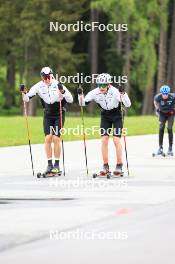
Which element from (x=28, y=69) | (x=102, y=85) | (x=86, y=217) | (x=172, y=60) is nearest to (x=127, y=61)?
(x=28, y=69)

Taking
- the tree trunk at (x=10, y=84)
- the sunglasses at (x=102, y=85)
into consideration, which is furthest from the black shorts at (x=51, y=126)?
the tree trunk at (x=10, y=84)

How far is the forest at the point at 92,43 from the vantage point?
80562 millimetres

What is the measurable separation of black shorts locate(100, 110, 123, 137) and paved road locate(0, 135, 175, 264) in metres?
0.82

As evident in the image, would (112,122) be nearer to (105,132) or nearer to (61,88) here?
(105,132)

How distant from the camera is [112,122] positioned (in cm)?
1950

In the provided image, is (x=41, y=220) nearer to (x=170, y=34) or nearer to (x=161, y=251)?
(x=161, y=251)

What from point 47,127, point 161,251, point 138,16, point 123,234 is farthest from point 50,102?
point 138,16

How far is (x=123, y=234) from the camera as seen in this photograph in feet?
38.3

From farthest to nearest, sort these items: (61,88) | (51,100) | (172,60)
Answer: (172,60) < (51,100) < (61,88)

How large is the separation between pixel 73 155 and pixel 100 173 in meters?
6.67

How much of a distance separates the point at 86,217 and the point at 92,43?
7531 centimetres

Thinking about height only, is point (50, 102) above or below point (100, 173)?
above

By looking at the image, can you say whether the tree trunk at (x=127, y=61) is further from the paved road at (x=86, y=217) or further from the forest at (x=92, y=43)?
the paved road at (x=86, y=217)

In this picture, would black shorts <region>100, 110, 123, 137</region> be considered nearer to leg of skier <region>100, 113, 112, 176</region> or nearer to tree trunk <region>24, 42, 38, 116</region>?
leg of skier <region>100, 113, 112, 176</region>
